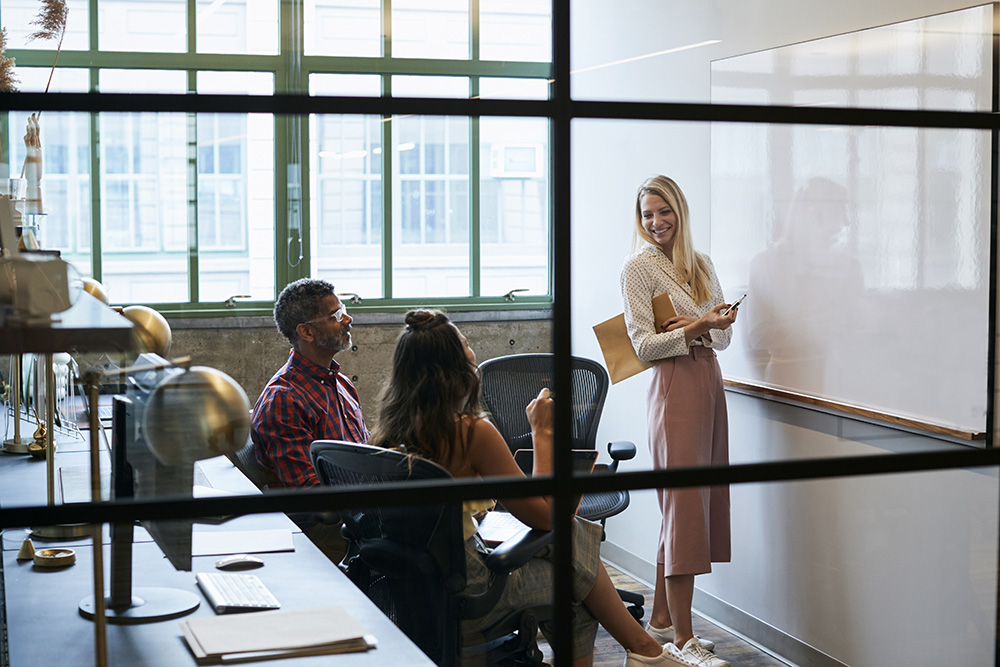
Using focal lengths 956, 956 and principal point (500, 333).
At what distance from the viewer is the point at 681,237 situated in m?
2.26

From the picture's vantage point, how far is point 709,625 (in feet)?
7.95

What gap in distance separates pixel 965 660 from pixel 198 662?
1565 mm

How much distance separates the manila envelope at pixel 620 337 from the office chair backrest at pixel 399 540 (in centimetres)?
34

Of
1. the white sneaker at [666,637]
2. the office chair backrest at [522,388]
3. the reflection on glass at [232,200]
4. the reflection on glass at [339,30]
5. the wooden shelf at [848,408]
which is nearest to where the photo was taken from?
the reflection on glass at [232,200]

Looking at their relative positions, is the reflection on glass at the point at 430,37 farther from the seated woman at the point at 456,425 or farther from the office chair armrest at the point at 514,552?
the office chair armrest at the point at 514,552

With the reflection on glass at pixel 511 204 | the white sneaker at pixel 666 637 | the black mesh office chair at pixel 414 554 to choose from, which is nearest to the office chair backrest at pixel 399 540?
the black mesh office chair at pixel 414 554

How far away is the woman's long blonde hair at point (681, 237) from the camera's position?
82.7 inches

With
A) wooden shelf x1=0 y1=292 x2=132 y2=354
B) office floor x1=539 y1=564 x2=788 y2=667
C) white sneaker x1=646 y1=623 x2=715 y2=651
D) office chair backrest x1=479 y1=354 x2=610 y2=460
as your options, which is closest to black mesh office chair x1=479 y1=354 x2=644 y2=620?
office chair backrest x1=479 y1=354 x2=610 y2=460

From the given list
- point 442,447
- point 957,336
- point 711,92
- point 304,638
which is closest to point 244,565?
point 304,638

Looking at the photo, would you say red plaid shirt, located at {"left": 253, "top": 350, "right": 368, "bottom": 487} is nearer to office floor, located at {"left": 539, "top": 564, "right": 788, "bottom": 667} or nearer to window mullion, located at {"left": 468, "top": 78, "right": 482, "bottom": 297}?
window mullion, located at {"left": 468, "top": 78, "right": 482, "bottom": 297}

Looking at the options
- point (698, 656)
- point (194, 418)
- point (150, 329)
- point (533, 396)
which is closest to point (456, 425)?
point (533, 396)

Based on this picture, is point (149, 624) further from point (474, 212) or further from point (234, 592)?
point (474, 212)

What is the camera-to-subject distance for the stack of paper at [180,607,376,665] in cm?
99

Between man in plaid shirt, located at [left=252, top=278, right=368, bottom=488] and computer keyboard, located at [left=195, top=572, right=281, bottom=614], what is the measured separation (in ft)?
0.61
